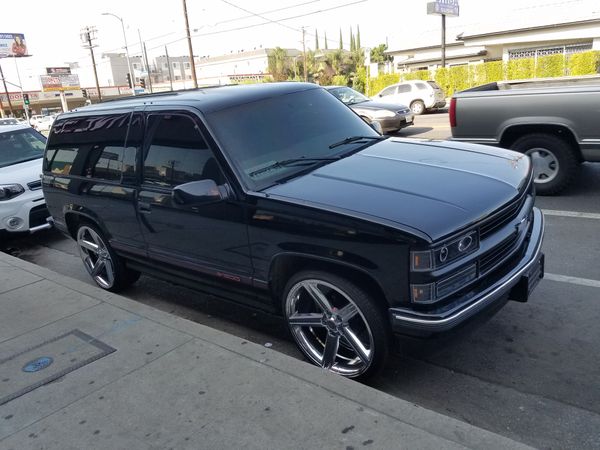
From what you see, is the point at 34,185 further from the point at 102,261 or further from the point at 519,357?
the point at 519,357

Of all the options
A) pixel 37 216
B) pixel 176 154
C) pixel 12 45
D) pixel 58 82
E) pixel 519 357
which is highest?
pixel 12 45

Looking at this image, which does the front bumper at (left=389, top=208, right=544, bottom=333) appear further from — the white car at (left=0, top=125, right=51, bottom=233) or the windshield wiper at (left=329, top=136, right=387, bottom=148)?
the white car at (left=0, top=125, right=51, bottom=233)

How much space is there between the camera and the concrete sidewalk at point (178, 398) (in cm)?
257

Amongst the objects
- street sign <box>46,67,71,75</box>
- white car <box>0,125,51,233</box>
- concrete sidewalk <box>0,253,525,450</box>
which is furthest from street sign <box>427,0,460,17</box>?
street sign <box>46,67,71,75</box>

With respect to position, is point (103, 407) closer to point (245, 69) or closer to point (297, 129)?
point (297, 129)

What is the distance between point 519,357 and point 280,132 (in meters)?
2.32

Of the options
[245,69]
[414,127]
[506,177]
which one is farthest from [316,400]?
[245,69]

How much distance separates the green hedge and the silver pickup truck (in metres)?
19.6

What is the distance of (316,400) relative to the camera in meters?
2.84

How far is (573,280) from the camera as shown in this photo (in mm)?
4508

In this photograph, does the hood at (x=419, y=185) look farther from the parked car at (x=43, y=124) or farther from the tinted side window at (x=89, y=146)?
the parked car at (x=43, y=124)

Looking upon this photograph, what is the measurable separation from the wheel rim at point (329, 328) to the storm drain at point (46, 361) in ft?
4.43

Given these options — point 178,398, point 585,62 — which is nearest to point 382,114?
point 178,398

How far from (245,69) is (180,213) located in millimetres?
94808
